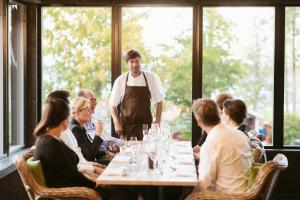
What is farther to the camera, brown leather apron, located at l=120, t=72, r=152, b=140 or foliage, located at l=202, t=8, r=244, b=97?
foliage, located at l=202, t=8, r=244, b=97

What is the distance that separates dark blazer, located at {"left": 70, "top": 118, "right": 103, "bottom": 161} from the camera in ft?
14.9

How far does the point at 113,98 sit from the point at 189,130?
3.41 feet

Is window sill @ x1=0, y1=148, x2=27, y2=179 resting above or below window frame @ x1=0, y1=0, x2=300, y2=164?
below

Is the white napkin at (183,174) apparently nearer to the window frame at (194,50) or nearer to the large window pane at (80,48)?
the window frame at (194,50)

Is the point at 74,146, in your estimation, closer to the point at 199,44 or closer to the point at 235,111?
the point at 235,111

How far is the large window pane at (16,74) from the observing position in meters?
5.53

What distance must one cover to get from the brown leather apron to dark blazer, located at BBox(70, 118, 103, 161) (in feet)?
3.73

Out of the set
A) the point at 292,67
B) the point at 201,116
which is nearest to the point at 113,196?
the point at 201,116

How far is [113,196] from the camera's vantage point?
379 cm

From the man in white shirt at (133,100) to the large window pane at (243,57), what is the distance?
2.51ft

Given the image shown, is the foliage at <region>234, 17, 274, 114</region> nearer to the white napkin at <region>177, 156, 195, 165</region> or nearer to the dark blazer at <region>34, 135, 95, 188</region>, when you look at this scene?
the white napkin at <region>177, 156, 195, 165</region>

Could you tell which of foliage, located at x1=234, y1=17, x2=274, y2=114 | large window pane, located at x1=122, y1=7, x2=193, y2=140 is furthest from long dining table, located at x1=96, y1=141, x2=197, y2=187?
foliage, located at x1=234, y1=17, x2=274, y2=114

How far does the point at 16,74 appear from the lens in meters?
5.71

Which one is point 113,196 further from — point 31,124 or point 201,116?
point 31,124
